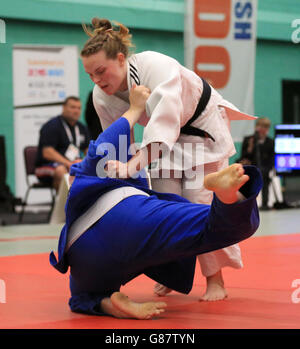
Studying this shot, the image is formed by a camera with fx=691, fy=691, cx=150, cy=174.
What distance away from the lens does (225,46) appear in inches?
356

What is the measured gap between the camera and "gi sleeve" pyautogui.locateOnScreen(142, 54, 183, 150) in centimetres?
273

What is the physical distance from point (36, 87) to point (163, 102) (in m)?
7.25

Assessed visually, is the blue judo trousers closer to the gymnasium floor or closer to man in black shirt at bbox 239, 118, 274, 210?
the gymnasium floor

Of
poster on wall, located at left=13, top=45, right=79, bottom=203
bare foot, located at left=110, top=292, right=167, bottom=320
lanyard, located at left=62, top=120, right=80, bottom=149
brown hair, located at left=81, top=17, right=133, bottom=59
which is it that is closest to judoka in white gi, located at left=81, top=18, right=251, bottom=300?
brown hair, located at left=81, top=17, right=133, bottom=59

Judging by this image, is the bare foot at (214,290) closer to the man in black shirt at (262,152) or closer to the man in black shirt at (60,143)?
the man in black shirt at (60,143)

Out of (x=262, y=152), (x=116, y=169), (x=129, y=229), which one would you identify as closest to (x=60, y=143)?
(x=262, y=152)

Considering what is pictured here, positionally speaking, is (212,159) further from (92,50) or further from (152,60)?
(92,50)

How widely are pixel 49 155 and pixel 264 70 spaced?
7.01m

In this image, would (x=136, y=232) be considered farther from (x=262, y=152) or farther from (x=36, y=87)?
(x=36, y=87)

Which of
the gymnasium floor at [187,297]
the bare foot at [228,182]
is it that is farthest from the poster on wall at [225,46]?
the bare foot at [228,182]

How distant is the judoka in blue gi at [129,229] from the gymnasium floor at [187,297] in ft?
0.38

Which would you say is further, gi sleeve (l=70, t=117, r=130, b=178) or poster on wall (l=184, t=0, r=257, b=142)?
poster on wall (l=184, t=0, r=257, b=142)

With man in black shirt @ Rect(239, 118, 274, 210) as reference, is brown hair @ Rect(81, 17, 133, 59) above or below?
above

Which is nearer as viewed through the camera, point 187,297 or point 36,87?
point 187,297
